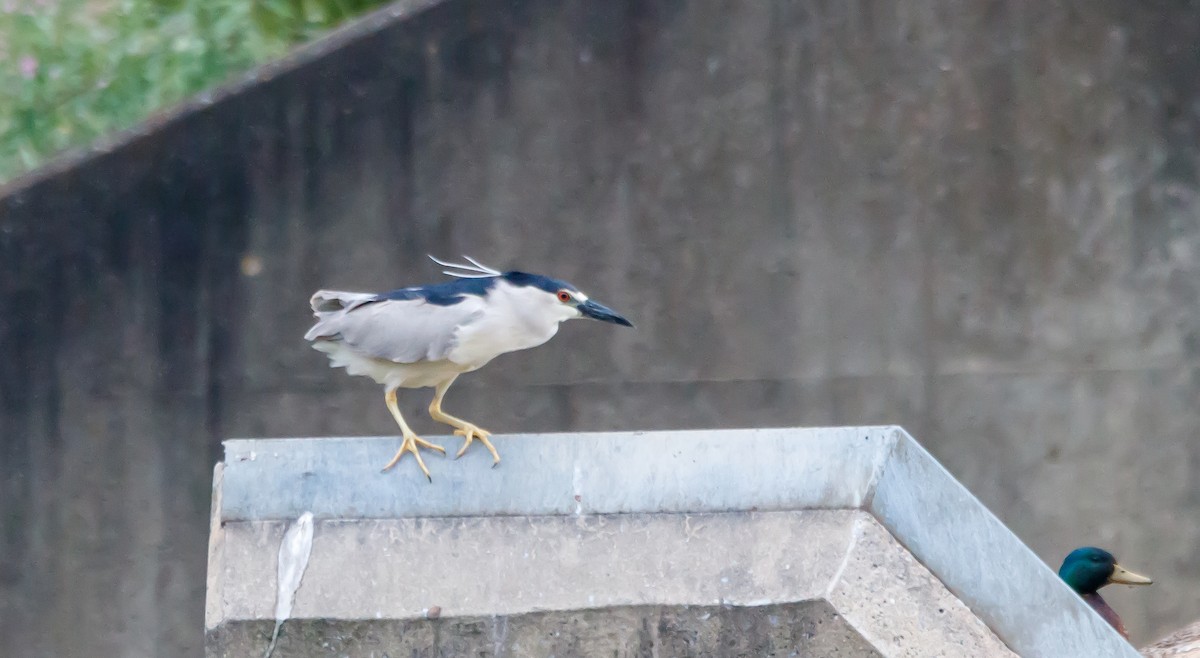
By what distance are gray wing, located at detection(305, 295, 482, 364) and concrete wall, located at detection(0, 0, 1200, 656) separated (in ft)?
6.11

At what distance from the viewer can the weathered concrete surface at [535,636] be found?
113 inches

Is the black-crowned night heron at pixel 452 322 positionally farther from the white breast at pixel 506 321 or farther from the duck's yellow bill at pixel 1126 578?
the duck's yellow bill at pixel 1126 578

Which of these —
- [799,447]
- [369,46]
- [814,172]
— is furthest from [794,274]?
[799,447]

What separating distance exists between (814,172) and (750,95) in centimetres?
47

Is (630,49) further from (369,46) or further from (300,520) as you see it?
(300,520)

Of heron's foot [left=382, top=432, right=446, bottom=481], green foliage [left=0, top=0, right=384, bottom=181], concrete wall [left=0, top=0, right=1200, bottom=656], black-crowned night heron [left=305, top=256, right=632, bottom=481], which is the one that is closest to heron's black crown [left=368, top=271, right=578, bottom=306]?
black-crowned night heron [left=305, top=256, right=632, bottom=481]

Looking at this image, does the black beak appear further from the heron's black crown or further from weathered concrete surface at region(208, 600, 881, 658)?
weathered concrete surface at region(208, 600, 881, 658)

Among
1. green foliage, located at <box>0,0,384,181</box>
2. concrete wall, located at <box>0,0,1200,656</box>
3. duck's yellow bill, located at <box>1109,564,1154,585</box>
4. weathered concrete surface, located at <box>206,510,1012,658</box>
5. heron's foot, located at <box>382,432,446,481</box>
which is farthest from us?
green foliage, located at <box>0,0,384,181</box>

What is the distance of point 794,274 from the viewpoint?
18.6 ft

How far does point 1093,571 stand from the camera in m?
5.45

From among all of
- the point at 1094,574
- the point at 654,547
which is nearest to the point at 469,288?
the point at 654,547

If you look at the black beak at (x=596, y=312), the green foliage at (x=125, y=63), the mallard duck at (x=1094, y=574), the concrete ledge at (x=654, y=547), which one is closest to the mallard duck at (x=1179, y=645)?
the mallard duck at (x=1094, y=574)

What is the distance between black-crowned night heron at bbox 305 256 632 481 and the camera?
3.53 meters

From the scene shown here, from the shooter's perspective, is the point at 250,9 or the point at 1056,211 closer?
the point at 1056,211
